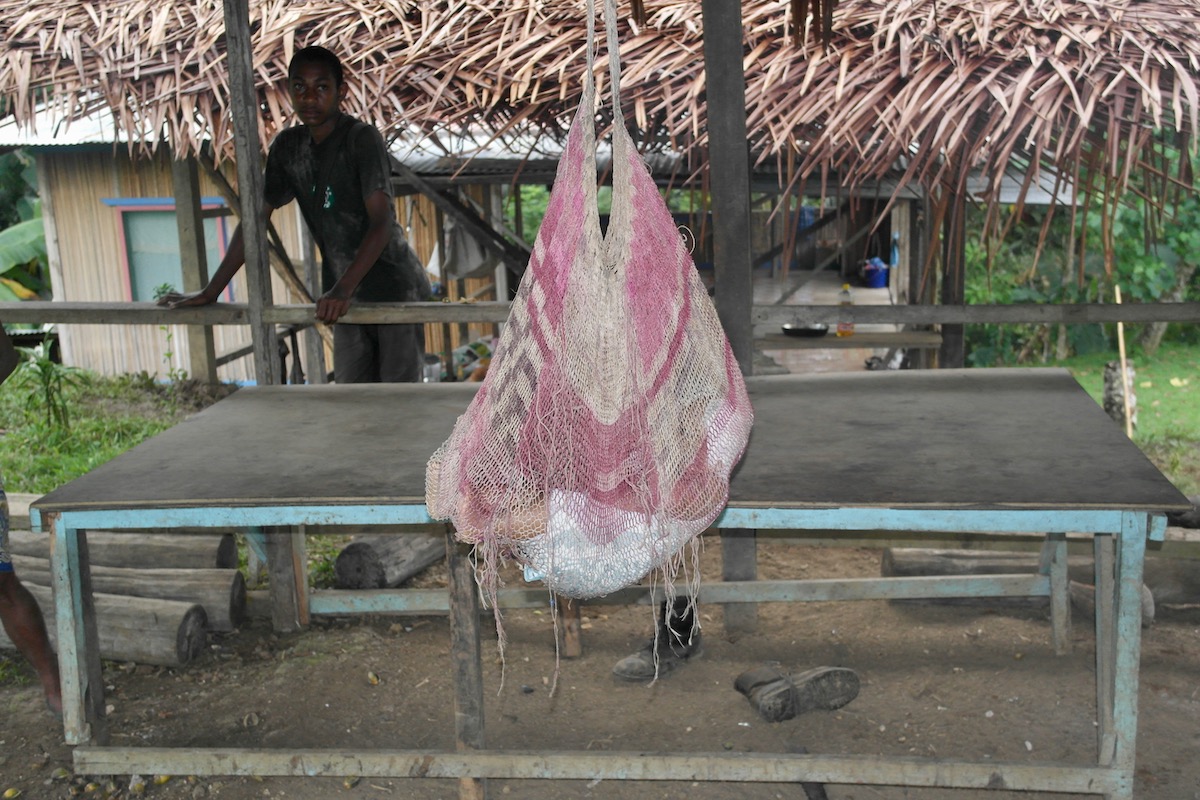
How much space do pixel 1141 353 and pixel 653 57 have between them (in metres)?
8.20

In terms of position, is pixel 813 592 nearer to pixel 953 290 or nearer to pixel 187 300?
pixel 187 300

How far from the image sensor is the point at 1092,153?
4.02 meters

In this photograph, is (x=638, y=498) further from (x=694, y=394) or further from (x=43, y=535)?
(x=43, y=535)

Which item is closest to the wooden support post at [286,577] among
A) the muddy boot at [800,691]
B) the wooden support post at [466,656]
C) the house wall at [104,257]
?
the wooden support post at [466,656]

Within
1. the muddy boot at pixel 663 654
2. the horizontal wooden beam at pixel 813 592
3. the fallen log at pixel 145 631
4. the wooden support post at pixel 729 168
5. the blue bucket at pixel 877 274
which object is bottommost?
the muddy boot at pixel 663 654

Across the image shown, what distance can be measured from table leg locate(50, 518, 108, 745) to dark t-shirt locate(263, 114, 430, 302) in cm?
163

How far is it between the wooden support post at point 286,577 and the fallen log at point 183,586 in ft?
0.48

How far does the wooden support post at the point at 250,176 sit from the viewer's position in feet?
12.4

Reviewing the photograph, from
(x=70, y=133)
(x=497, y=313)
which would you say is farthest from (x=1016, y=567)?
(x=70, y=133)

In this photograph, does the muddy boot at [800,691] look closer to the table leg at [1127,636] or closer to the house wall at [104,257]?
the table leg at [1127,636]

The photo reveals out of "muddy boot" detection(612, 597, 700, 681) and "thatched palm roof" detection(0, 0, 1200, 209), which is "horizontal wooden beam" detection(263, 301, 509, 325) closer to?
"thatched palm roof" detection(0, 0, 1200, 209)

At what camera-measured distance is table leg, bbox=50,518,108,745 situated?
2.65 meters

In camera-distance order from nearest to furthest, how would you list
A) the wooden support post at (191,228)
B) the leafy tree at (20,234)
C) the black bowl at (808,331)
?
the wooden support post at (191,228) < the black bowl at (808,331) < the leafy tree at (20,234)

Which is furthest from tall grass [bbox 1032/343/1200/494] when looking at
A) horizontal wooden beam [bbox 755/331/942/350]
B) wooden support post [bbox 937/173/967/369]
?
horizontal wooden beam [bbox 755/331/942/350]
